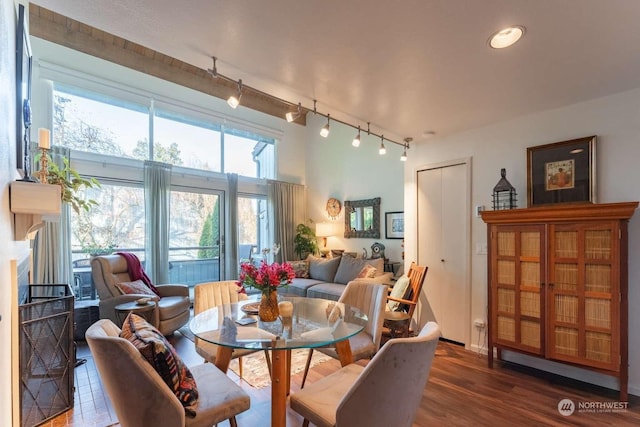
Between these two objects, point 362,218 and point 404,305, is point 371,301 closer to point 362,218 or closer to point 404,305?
point 404,305

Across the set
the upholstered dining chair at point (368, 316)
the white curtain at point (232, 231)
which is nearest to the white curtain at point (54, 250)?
the white curtain at point (232, 231)

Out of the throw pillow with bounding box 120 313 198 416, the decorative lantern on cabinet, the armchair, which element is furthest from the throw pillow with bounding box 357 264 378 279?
the throw pillow with bounding box 120 313 198 416

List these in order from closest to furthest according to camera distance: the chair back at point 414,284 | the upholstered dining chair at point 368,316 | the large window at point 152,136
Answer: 1. the upholstered dining chair at point 368,316
2. the chair back at point 414,284
3. the large window at point 152,136

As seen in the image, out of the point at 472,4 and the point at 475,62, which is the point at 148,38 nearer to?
the point at 472,4

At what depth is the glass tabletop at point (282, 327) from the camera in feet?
5.18

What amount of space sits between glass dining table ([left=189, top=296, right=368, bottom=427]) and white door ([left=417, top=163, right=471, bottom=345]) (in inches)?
67.1

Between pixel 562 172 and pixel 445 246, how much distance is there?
1307 mm

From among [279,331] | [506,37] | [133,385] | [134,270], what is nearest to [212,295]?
[279,331]

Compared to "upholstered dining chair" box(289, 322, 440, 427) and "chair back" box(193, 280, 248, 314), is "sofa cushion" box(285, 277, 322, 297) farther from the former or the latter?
"upholstered dining chair" box(289, 322, 440, 427)

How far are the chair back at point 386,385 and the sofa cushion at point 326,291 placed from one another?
300 centimetres

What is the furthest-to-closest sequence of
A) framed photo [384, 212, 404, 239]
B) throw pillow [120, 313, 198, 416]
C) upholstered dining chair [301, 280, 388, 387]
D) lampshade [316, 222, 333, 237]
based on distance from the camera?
1. lampshade [316, 222, 333, 237]
2. framed photo [384, 212, 404, 239]
3. upholstered dining chair [301, 280, 388, 387]
4. throw pillow [120, 313, 198, 416]

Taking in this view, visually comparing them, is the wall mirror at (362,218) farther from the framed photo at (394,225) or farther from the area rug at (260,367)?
the area rug at (260,367)

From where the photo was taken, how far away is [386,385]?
124cm

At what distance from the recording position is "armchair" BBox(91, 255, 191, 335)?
333 centimetres
